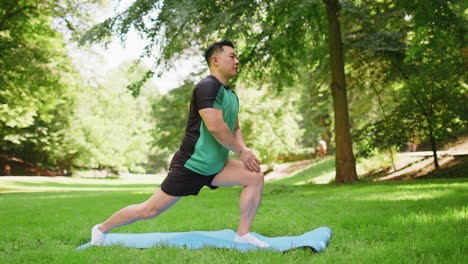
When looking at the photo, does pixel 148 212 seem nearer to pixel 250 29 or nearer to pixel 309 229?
pixel 309 229

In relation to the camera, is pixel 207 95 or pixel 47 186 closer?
pixel 207 95

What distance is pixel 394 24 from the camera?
15.2 metres

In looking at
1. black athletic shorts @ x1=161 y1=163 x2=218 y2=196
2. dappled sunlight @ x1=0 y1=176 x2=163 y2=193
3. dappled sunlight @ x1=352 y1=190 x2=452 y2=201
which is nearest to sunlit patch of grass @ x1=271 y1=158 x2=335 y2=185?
dappled sunlight @ x1=0 y1=176 x2=163 y2=193

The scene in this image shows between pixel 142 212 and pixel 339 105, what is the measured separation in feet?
33.9

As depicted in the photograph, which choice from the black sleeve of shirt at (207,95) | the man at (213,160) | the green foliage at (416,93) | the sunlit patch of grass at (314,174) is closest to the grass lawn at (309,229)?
the man at (213,160)

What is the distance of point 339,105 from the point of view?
521 inches

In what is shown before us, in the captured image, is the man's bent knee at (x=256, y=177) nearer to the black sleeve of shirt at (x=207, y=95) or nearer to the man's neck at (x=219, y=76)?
the black sleeve of shirt at (x=207, y=95)

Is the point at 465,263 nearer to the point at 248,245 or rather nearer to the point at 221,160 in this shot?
the point at 248,245

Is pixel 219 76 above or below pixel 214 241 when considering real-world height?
above

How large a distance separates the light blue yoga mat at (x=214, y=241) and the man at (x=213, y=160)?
20cm

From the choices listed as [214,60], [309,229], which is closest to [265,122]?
[309,229]

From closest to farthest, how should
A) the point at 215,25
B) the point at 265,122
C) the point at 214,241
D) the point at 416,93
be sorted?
the point at 214,241
the point at 215,25
the point at 416,93
the point at 265,122

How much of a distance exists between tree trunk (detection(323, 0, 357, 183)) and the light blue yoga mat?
29.7ft

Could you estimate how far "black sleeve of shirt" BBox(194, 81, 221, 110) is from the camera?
3.77m
